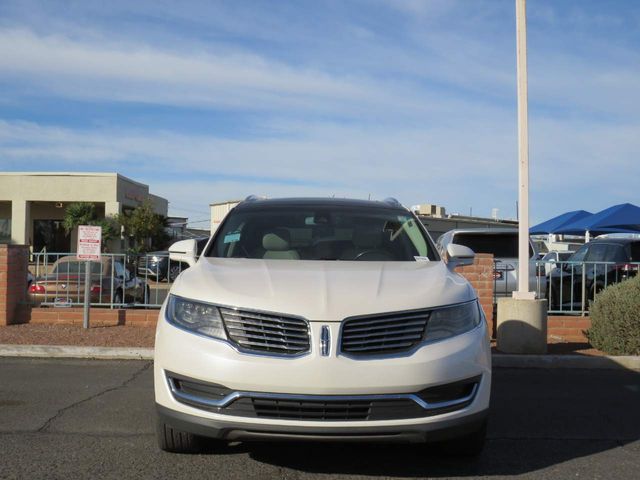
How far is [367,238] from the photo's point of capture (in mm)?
5309

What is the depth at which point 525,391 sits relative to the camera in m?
6.66

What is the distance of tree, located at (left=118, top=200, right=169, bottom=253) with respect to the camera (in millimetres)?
34562

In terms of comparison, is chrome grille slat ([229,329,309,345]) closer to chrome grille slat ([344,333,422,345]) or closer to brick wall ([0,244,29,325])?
chrome grille slat ([344,333,422,345])

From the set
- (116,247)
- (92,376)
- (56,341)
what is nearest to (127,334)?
(56,341)

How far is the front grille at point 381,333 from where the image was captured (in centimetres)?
367

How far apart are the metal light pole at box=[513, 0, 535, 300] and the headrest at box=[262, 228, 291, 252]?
4140 millimetres

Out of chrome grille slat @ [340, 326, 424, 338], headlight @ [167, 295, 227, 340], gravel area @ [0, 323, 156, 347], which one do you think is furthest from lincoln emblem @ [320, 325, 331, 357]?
gravel area @ [0, 323, 156, 347]

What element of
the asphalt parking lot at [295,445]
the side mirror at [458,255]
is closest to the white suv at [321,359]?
Result: the asphalt parking lot at [295,445]

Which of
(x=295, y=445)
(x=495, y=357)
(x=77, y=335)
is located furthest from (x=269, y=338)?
(x=77, y=335)

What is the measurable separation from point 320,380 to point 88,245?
23.7ft

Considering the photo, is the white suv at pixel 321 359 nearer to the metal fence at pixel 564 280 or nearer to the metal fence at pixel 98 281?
the metal fence at pixel 564 280

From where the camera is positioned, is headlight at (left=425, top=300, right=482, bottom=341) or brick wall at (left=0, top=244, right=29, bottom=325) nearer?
headlight at (left=425, top=300, right=482, bottom=341)

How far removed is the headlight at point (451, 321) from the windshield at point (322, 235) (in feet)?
3.38

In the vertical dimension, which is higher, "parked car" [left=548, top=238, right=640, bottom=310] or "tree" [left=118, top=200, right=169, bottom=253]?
"tree" [left=118, top=200, right=169, bottom=253]
